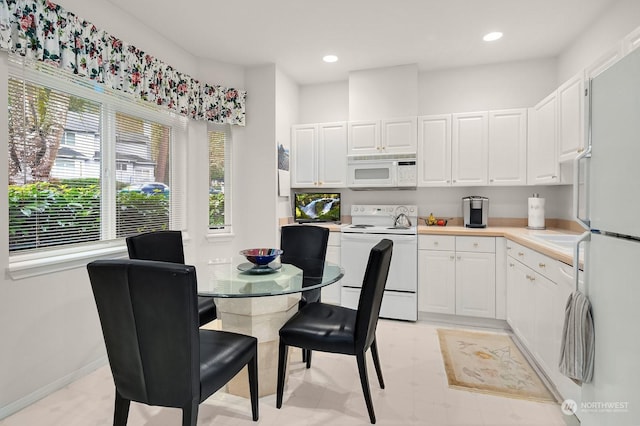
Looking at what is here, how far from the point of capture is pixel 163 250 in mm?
2549

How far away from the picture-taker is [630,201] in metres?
1.10

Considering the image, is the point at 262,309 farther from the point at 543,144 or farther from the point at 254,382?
the point at 543,144

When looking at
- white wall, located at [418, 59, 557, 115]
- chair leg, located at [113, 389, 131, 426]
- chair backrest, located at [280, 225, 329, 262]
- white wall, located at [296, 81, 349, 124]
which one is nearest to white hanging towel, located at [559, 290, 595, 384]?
chair backrest, located at [280, 225, 329, 262]

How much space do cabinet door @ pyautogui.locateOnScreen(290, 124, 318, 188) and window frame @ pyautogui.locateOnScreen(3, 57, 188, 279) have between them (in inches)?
50.3

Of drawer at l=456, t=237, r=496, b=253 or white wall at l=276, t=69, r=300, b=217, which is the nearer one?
drawer at l=456, t=237, r=496, b=253

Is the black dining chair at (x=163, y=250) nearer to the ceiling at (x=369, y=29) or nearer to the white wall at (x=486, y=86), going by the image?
the ceiling at (x=369, y=29)

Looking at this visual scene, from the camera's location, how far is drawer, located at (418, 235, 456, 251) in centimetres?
338

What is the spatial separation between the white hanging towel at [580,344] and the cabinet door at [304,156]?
3077mm

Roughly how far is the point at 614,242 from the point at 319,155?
3207mm

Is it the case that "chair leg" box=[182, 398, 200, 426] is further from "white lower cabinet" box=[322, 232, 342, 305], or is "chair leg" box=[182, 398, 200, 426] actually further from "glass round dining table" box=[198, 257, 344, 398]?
"white lower cabinet" box=[322, 232, 342, 305]

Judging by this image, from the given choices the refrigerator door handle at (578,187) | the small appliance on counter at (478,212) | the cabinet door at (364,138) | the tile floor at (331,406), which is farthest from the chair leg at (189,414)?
the small appliance on counter at (478,212)

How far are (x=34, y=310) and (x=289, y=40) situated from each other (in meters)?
2.93

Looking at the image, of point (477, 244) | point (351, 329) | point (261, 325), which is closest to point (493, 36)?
point (477, 244)

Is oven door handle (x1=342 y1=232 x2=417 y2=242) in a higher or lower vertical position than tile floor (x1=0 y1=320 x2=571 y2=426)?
higher
